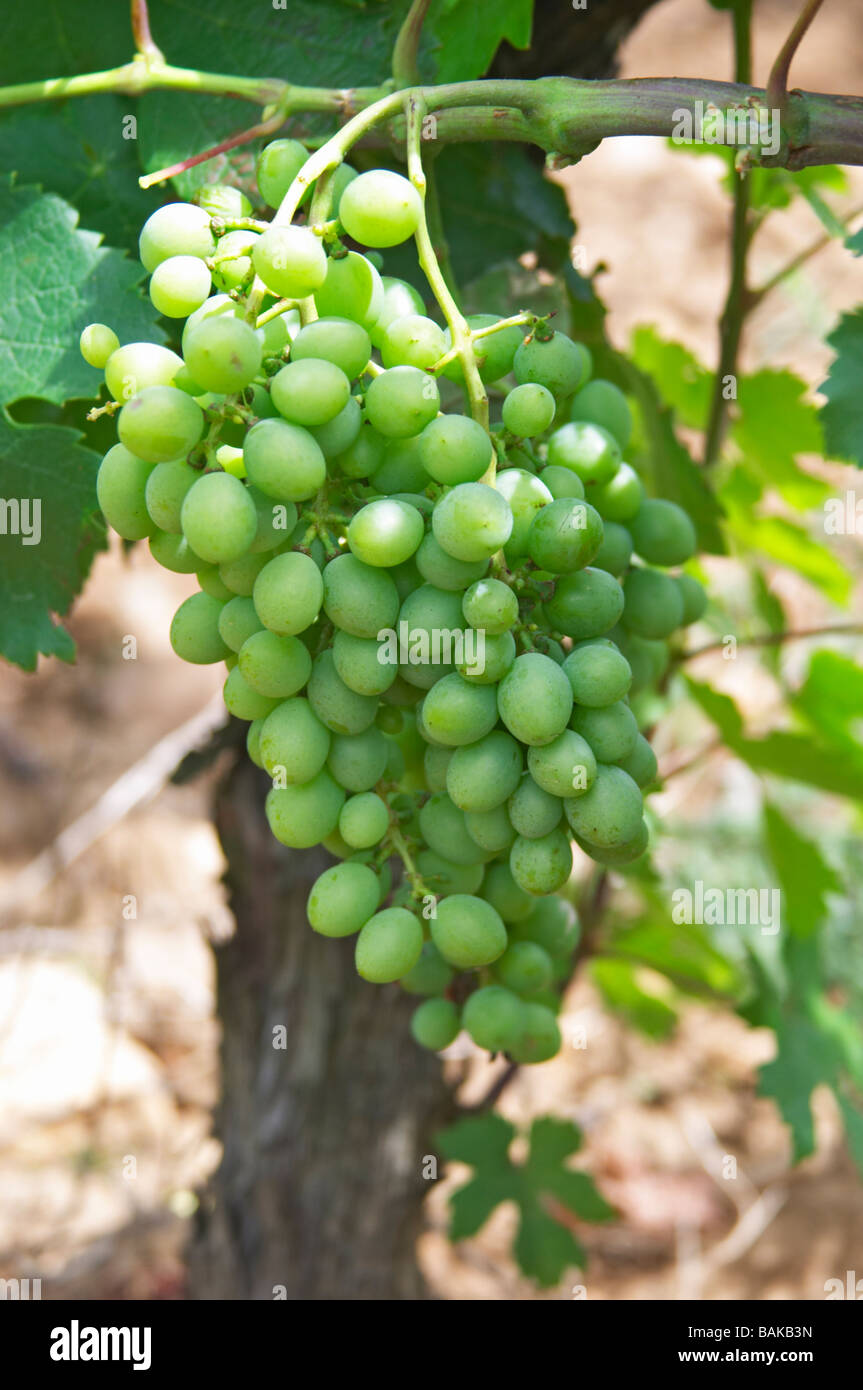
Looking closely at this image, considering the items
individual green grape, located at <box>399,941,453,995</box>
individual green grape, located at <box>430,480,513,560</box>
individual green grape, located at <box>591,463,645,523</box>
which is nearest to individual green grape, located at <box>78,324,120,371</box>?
individual green grape, located at <box>430,480,513,560</box>

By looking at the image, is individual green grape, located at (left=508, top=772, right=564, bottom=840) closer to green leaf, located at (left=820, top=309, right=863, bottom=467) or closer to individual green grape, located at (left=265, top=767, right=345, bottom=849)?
individual green grape, located at (left=265, top=767, right=345, bottom=849)

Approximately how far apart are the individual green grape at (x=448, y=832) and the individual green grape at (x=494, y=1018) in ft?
0.47

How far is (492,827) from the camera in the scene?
24.4 inches

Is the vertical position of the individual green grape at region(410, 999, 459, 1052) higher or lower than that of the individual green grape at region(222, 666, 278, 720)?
lower

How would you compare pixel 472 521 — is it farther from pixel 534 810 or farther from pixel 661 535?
pixel 661 535

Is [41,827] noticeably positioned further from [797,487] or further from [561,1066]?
[797,487]

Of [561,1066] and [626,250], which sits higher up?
[626,250]

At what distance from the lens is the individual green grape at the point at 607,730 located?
1.98ft

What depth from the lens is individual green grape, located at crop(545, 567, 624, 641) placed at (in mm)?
624

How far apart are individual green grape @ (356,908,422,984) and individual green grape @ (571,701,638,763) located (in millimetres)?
147

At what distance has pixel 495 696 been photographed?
595 mm

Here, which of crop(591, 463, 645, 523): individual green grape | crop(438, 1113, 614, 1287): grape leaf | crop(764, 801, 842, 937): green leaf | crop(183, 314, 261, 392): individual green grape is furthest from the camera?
crop(438, 1113, 614, 1287): grape leaf

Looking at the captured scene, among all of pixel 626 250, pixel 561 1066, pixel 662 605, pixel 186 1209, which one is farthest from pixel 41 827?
pixel 626 250
